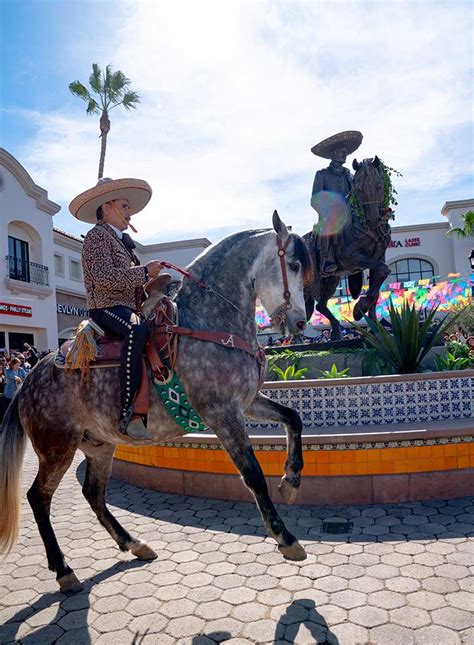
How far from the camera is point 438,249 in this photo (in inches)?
1473

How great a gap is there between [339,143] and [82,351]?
6.41m

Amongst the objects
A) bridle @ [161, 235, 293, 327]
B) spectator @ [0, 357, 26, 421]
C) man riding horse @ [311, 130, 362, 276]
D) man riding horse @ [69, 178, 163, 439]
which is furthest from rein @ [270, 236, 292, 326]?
spectator @ [0, 357, 26, 421]

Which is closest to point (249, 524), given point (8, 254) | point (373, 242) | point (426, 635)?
point (426, 635)

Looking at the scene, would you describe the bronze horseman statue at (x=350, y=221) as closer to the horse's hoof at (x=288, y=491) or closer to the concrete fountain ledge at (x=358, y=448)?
the concrete fountain ledge at (x=358, y=448)

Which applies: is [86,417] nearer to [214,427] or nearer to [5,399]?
[214,427]

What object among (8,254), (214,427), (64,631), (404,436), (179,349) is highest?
(8,254)

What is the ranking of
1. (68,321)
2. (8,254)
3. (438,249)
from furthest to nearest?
(438,249) < (68,321) < (8,254)

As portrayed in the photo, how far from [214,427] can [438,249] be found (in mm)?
38368

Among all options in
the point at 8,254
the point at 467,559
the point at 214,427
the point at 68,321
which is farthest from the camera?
the point at 68,321

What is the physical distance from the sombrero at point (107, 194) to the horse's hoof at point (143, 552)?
2823mm

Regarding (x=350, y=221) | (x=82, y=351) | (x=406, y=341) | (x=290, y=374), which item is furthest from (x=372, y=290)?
(x=82, y=351)

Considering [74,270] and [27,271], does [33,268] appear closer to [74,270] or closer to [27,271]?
[27,271]

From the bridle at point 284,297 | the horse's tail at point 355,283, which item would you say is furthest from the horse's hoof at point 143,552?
the horse's tail at point 355,283

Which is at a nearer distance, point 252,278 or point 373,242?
point 252,278
